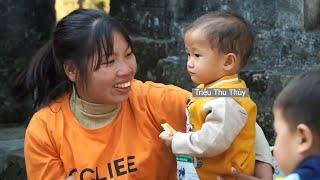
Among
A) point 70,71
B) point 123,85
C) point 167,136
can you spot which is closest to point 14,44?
point 70,71

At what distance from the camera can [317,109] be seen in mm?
1552

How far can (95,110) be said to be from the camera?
2.40 m

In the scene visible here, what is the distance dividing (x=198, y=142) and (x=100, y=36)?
530 mm

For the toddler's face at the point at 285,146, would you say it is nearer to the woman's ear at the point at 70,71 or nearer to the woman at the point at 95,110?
the woman at the point at 95,110

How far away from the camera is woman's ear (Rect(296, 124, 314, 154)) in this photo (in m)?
1.54

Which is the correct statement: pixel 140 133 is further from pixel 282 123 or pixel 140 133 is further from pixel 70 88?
pixel 282 123

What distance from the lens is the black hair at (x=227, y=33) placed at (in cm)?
216

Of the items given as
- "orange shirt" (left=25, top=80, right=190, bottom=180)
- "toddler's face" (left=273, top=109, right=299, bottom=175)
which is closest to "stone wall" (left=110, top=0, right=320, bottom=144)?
"orange shirt" (left=25, top=80, right=190, bottom=180)

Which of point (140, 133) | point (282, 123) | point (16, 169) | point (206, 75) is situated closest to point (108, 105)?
point (140, 133)

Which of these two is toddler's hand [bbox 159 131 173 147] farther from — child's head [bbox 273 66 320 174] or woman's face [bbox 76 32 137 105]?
child's head [bbox 273 66 320 174]

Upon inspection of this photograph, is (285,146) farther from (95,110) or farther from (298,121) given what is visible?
(95,110)

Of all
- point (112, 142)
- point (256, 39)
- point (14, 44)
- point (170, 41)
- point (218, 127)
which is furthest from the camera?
point (14, 44)

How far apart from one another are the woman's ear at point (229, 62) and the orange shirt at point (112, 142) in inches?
11.3

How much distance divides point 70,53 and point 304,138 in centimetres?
108
